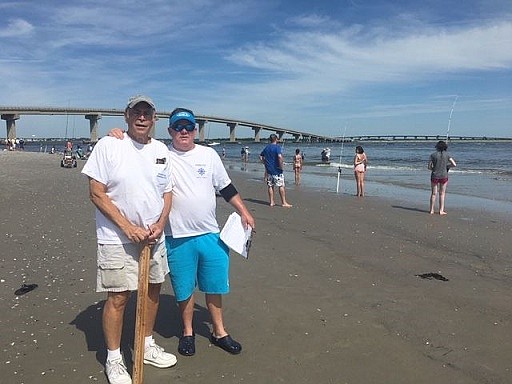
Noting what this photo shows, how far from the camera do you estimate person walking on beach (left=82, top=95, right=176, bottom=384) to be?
3.13 meters

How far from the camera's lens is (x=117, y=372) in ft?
10.7

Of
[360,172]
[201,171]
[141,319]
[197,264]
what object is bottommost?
[141,319]

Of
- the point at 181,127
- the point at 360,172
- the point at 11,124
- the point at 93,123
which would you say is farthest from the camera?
the point at 93,123

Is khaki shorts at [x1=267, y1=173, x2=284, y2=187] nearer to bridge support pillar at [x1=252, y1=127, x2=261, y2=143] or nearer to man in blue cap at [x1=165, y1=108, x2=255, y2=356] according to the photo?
man in blue cap at [x1=165, y1=108, x2=255, y2=356]

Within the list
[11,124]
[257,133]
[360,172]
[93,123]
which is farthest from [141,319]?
[257,133]

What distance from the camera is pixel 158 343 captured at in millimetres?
3922

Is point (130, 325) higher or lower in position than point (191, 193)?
lower

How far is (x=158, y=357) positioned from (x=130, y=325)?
78 centimetres

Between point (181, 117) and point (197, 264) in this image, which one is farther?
point (197, 264)

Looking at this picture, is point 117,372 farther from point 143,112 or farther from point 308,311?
point 308,311

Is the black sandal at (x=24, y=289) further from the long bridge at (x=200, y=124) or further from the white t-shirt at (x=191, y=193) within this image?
the long bridge at (x=200, y=124)

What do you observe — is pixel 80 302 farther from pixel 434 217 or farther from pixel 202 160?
pixel 434 217

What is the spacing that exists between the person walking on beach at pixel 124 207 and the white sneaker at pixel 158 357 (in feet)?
0.85

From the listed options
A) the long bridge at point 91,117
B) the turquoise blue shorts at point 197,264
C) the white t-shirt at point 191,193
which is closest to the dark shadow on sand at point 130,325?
the turquoise blue shorts at point 197,264
